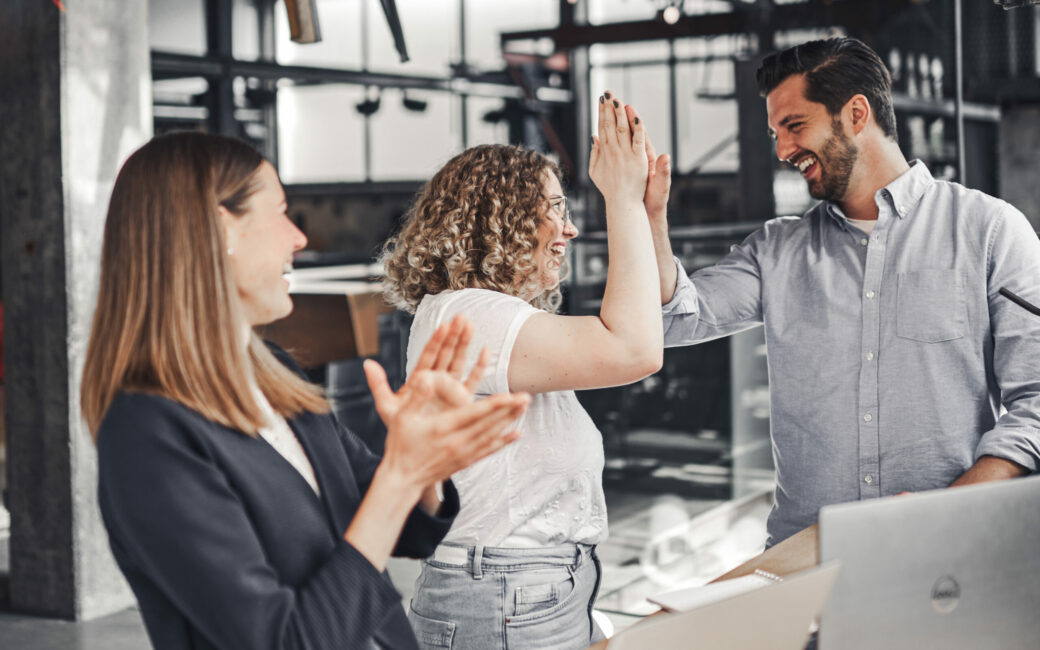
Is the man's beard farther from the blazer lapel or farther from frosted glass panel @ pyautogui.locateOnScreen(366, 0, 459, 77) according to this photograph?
frosted glass panel @ pyautogui.locateOnScreen(366, 0, 459, 77)

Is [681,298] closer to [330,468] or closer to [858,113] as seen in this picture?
[858,113]

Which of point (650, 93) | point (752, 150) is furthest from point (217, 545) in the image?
point (650, 93)

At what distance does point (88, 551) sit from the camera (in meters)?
3.53

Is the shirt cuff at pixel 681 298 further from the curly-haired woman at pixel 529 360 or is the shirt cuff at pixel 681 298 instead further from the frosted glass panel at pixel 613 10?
the frosted glass panel at pixel 613 10

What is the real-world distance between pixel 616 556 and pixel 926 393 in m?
2.53

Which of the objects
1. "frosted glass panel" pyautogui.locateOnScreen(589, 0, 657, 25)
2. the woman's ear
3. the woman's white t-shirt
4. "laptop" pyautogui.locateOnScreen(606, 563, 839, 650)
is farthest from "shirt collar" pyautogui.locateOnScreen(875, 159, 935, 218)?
"frosted glass panel" pyautogui.locateOnScreen(589, 0, 657, 25)

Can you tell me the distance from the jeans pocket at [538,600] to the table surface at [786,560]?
224 millimetres

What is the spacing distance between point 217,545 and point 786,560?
2.98ft

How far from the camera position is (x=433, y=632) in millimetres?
1547

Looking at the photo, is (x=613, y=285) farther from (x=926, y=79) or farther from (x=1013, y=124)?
(x=1013, y=124)

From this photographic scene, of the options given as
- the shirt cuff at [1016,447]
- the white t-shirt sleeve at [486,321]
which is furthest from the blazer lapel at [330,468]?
the shirt cuff at [1016,447]

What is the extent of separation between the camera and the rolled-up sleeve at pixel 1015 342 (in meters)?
1.66

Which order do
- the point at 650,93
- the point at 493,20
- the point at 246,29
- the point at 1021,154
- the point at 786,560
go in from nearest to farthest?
the point at 786,560 < the point at 1021,154 < the point at 493,20 < the point at 650,93 < the point at 246,29

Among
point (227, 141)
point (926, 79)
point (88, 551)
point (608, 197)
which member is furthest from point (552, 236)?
point (926, 79)
